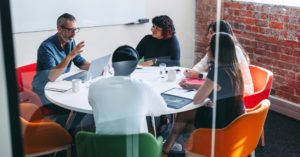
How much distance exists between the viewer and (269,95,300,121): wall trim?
257 cm

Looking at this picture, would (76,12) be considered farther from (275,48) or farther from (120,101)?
(275,48)

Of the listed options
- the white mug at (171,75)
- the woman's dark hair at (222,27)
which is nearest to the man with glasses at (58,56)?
the white mug at (171,75)

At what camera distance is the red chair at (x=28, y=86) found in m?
1.72

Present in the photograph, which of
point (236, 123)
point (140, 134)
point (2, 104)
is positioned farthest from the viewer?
point (236, 123)

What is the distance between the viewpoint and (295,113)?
9.09 ft

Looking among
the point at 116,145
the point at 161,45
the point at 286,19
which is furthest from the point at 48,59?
the point at 286,19

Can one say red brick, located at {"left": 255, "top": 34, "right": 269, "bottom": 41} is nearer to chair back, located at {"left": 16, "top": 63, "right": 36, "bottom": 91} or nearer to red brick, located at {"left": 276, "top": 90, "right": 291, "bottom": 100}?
red brick, located at {"left": 276, "top": 90, "right": 291, "bottom": 100}

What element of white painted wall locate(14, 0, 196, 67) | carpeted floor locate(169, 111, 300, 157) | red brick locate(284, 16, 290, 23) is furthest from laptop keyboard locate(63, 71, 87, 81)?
red brick locate(284, 16, 290, 23)

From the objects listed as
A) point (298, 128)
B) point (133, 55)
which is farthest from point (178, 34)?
point (298, 128)

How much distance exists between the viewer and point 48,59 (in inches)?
81.0

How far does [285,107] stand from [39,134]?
6.56ft

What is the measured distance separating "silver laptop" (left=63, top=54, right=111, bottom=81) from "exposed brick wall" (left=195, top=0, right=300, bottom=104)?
2.26 ft

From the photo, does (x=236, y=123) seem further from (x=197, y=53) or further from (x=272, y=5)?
(x=272, y=5)

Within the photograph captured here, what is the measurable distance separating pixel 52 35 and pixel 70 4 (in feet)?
0.77
